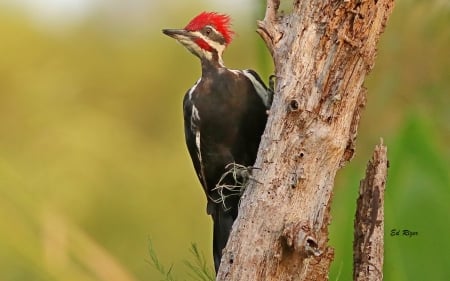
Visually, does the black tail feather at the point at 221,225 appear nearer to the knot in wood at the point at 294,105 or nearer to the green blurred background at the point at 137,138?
the green blurred background at the point at 137,138

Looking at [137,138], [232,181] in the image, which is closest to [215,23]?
[232,181]

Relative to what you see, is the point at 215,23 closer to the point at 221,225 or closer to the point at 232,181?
the point at 232,181

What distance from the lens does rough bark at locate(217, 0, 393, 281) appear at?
2779mm

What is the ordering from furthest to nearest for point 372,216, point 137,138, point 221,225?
point 137,138 → point 221,225 → point 372,216

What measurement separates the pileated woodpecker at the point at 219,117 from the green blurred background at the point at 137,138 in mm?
206

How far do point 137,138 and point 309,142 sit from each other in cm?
661

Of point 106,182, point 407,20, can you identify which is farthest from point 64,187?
point 407,20

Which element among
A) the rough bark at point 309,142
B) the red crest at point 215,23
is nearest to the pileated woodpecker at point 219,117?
the red crest at point 215,23

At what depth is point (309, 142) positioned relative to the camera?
2791 millimetres

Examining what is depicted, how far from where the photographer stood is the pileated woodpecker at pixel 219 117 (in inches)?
137

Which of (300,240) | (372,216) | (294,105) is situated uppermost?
(294,105)

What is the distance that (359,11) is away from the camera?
279 centimetres

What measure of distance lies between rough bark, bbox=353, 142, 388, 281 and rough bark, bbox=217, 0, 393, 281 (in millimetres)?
135

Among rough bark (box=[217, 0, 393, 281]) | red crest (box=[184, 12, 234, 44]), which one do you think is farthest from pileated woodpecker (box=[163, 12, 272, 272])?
rough bark (box=[217, 0, 393, 281])
